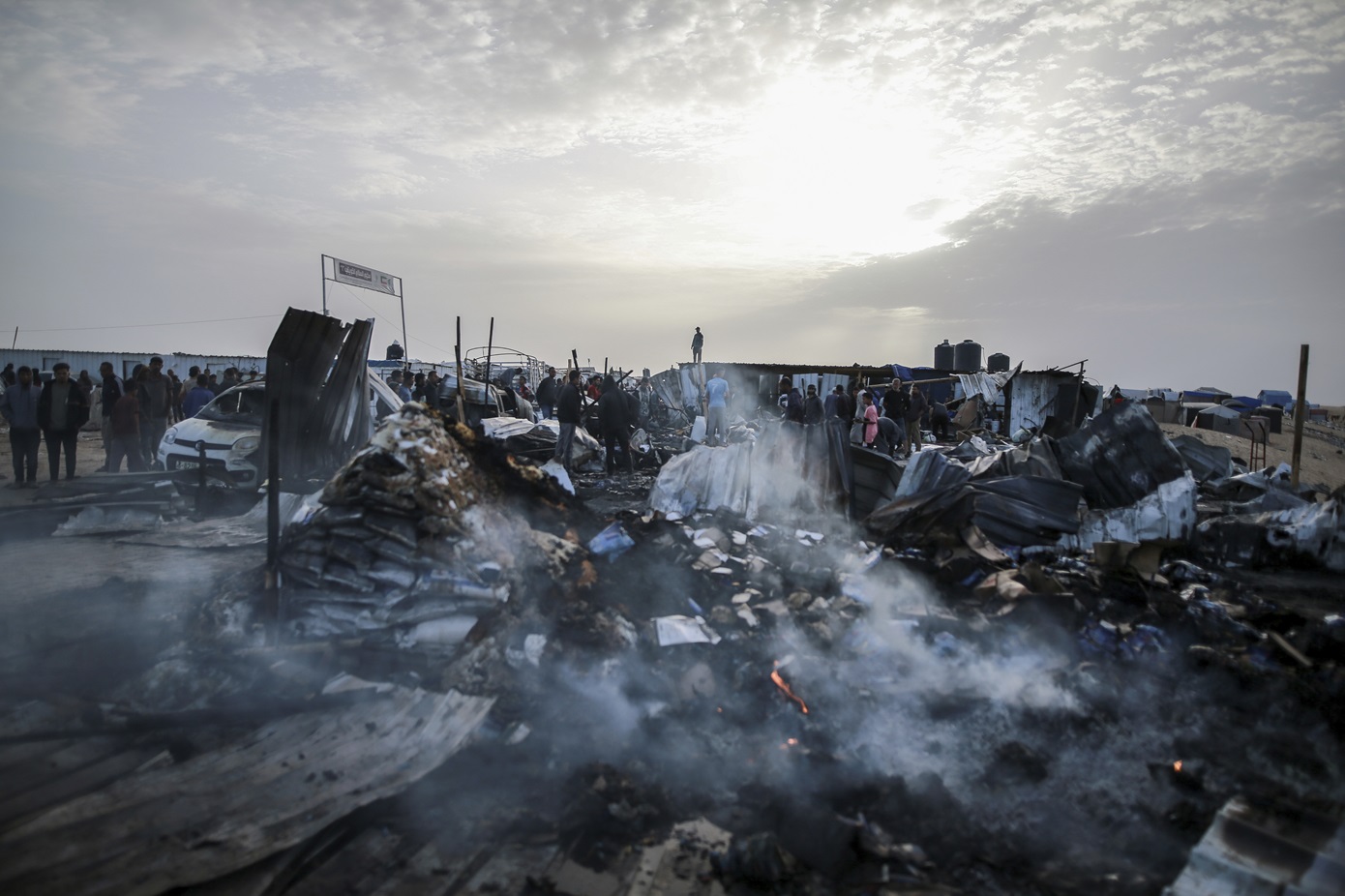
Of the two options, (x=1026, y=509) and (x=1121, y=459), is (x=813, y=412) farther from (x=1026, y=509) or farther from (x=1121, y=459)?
(x=1026, y=509)

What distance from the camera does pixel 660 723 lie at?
3607 mm

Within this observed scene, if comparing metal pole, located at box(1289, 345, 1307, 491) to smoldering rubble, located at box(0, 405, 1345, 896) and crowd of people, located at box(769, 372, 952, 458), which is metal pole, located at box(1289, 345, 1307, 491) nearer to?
smoldering rubble, located at box(0, 405, 1345, 896)

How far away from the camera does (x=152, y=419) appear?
1099 centimetres

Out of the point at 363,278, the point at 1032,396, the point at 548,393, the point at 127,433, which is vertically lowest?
the point at 127,433

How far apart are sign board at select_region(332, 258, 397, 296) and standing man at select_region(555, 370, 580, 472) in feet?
15.0

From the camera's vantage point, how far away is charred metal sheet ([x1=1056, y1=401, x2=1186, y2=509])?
7691 mm

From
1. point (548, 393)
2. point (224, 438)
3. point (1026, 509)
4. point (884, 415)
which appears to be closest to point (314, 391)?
point (224, 438)

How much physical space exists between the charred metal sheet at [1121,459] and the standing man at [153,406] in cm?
1285

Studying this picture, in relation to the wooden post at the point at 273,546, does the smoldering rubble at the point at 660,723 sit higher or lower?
lower

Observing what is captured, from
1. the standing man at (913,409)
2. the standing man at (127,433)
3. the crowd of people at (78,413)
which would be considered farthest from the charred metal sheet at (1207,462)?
the standing man at (127,433)

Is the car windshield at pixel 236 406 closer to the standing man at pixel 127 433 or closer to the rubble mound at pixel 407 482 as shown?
the standing man at pixel 127 433

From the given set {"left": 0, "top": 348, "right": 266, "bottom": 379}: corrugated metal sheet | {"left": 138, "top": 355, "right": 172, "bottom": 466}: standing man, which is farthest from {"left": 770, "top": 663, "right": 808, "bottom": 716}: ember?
{"left": 0, "top": 348, "right": 266, "bottom": 379}: corrugated metal sheet

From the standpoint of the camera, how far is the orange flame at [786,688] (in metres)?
3.78

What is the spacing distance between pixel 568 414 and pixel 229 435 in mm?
4588
